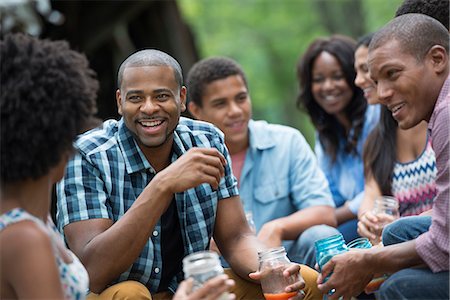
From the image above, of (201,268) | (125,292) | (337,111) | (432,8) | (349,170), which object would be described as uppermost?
(432,8)

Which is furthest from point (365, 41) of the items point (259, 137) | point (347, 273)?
point (347, 273)

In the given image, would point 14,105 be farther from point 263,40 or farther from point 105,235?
point 263,40

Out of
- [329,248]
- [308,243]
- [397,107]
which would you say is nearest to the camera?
[329,248]

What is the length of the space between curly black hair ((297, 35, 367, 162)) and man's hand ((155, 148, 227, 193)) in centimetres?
270

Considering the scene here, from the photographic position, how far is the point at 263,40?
19297 mm

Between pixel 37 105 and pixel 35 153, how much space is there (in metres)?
0.16

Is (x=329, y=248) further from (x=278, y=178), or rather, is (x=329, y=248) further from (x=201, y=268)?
(x=278, y=178)

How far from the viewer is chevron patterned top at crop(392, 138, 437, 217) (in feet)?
14.1

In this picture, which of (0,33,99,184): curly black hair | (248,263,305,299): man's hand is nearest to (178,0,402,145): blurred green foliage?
(248,263,305,299): man's hand

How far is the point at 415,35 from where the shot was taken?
327 centimetres

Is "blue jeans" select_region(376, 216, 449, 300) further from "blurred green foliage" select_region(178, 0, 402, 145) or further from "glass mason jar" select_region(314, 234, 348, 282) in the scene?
"blurred green foliage" select_region(178, 0, 402, 145)

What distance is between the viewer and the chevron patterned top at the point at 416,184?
4.30 metres

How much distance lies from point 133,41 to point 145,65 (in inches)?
255

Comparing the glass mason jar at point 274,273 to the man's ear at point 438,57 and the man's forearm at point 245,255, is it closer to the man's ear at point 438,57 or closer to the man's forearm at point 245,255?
the man's forearm at point 245,255
